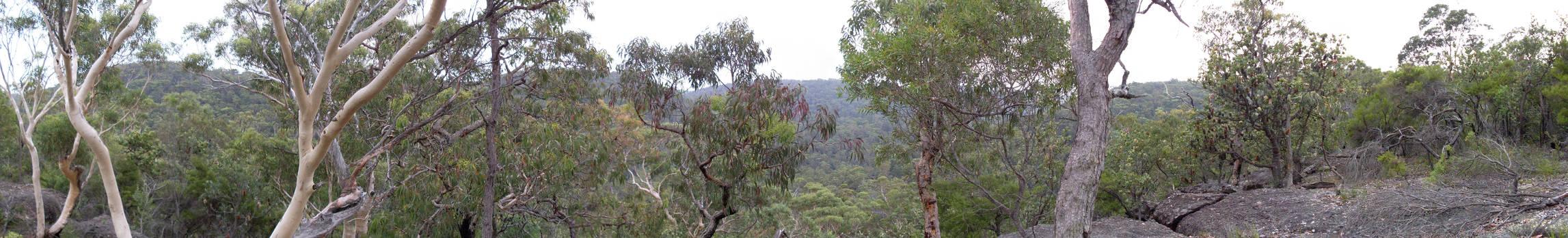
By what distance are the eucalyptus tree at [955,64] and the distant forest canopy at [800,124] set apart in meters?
0.03

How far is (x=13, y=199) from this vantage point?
13.0m

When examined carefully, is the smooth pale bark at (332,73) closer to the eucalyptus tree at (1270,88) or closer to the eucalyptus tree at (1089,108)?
the eucalyptus tree at (1089,108)

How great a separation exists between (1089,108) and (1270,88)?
506 cm

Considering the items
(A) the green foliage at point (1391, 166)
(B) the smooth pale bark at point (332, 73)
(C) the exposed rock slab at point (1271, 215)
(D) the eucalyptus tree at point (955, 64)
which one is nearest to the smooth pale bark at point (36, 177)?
(B) the smooth pale bark at point (332, 73)

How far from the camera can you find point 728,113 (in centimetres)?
697

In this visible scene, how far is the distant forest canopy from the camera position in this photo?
4.73m

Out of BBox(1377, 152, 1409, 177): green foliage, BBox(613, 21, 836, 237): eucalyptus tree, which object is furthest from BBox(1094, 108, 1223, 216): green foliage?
BBox(613, 21, 836, 237): eucalyptus tree

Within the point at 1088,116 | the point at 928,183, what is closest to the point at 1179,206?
A: the point at 928,183

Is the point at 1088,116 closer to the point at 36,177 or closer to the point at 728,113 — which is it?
the point at 728,113

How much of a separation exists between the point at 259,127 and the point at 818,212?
16.3 metres

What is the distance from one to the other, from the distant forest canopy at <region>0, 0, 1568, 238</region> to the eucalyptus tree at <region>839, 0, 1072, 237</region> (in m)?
0.03

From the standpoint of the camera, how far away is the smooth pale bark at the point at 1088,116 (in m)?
4.66

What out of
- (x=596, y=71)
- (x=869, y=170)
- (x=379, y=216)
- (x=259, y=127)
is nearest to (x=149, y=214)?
(x=259, y=127)

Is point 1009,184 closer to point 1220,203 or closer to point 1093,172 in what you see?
point 1220,203
